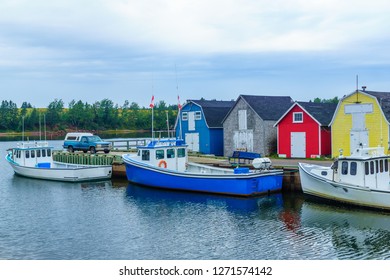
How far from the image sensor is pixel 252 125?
41188 millimetres

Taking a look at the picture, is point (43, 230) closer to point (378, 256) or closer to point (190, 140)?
point (378, 256)

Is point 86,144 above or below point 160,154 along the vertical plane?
above

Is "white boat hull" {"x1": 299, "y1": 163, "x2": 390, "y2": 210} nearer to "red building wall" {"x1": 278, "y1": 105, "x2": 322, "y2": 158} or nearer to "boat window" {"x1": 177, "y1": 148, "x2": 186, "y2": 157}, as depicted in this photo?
"boat window" {"x1": 177, "y1": 148, "x2": 186, "y2": 157}

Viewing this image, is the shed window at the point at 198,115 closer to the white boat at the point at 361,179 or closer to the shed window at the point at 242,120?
the shed window at the point at 242,120

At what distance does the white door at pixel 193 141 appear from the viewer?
45.4 metres

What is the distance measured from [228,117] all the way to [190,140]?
4.69 meters

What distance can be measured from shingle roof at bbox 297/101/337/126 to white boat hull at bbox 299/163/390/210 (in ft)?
33.4

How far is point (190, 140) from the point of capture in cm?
4584

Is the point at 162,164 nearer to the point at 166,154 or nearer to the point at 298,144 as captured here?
→ the point at 166,154

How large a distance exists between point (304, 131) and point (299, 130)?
0.41 meters

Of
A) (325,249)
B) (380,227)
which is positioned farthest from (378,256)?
(380,227)

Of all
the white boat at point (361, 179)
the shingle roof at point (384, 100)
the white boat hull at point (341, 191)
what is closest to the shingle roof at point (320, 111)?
the shingle roof at point (384, 100)

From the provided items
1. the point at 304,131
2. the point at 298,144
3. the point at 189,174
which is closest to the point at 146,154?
the point at 189,174

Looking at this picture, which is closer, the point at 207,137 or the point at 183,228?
the point at 183,228
